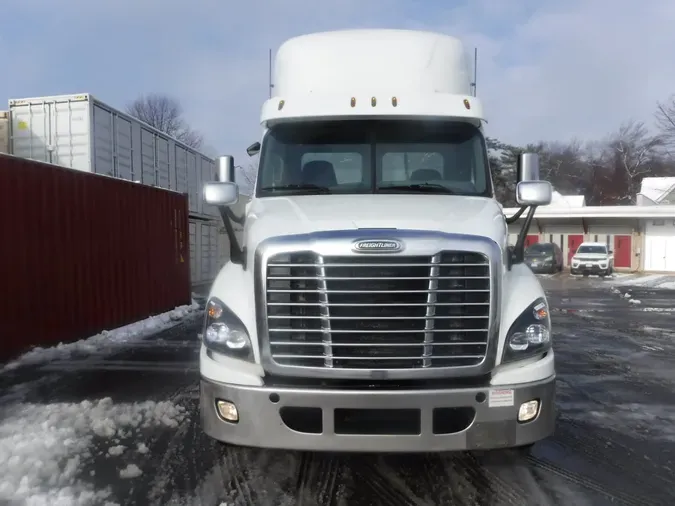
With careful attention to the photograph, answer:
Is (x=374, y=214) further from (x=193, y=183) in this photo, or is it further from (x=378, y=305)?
(x=193, y=183)

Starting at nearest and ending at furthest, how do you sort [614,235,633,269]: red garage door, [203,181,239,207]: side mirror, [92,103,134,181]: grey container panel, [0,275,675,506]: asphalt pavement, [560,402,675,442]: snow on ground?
1. [0,275,675,506]: asphalt pavement
2. [203,181,239,207]: side mirror
3. [560,402,675,442]: snow on ground
4. [92,103,134,181]: grey container panel
5. [614,235,633,269]: red garage door

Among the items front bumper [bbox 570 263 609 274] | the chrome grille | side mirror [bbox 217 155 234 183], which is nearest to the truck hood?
the chrome grille

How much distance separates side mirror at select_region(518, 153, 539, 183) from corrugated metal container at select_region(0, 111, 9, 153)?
13.1 meters

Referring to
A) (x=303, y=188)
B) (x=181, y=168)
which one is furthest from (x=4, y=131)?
(x=303, y=188)

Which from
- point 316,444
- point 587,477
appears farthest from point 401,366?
point 587,477

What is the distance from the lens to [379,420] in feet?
11.7

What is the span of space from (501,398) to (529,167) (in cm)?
206

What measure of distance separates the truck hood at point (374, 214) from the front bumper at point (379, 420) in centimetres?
99

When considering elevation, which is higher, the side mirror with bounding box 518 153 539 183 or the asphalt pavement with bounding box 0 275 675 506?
the side mirror with bounding box 518 153 539 183

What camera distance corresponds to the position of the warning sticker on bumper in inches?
140

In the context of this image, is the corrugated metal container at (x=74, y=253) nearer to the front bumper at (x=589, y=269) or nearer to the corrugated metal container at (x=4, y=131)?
the corrugated metal container at (x=4, y=131)

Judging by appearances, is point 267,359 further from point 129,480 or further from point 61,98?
point 61,98

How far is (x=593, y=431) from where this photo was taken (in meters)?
5.28

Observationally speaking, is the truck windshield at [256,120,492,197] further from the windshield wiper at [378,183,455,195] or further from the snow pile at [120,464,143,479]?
the snow pile at [120,464,143,479]
